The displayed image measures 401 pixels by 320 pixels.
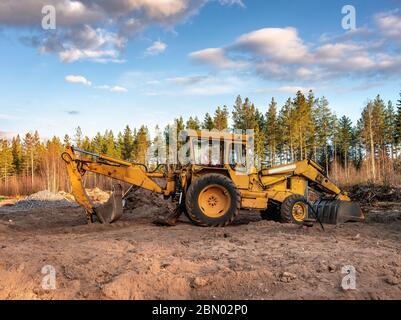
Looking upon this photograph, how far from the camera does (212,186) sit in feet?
40.2

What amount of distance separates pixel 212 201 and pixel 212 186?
0.44 meters

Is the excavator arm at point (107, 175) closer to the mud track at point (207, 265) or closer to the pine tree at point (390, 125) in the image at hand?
the mud track at point (207, 265)

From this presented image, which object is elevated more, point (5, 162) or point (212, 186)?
point (5, 162)

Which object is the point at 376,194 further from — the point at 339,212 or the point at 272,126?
the point at 272,126

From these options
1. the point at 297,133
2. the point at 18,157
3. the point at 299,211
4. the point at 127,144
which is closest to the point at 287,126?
the point at 297,133

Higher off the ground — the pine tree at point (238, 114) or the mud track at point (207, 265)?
the pine tree at point (238, 114)

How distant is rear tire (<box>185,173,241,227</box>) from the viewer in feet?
39.6

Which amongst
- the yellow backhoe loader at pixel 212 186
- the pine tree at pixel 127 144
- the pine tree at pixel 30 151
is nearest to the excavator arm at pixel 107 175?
the yellow backhoe loader at pixel 212 186

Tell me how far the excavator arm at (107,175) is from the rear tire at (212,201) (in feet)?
4.42

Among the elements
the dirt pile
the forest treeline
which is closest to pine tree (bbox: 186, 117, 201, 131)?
the forest treeline

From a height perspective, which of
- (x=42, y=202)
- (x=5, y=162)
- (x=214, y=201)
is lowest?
(x=42, y=202)

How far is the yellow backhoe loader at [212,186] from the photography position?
12.2 m

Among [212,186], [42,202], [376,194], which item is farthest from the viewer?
[42,202]

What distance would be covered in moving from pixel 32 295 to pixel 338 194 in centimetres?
1040
